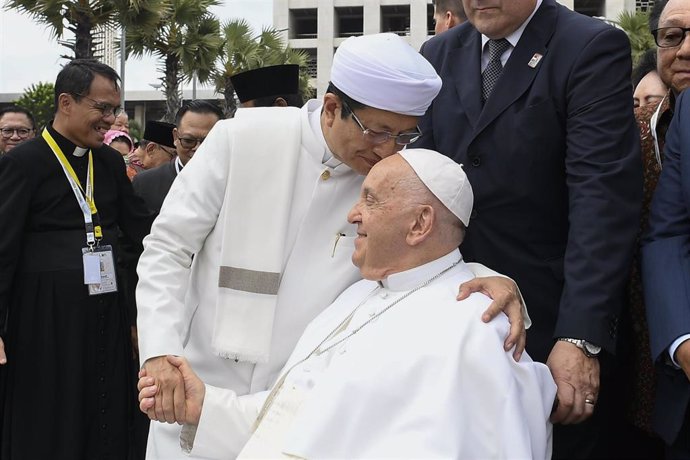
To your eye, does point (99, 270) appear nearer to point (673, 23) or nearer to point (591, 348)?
point (591, 348)

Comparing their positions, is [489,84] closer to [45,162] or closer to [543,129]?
[543,129]

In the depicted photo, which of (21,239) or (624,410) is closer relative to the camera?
(624,410)

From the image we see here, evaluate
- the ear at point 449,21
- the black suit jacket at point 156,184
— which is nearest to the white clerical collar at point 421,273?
the ear at point 449,21

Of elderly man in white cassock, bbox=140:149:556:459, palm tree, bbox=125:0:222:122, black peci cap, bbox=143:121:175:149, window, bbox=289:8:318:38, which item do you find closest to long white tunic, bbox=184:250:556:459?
elderly man in white cassock, bbox=140:149:556:459

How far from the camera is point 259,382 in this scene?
117 inches

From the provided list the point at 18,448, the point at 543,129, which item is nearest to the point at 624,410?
the point at 543,129

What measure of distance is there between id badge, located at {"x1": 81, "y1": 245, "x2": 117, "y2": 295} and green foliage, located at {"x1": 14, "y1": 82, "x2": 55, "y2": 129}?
35748 mm

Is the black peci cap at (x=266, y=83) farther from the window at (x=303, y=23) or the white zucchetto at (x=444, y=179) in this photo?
the window at (x=303, y=23)

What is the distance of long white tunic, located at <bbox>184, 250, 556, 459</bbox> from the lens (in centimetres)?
227

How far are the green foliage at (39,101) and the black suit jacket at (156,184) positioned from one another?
34.2 meters

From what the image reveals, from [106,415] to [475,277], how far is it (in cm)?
302

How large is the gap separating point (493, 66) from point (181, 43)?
68.9 ft

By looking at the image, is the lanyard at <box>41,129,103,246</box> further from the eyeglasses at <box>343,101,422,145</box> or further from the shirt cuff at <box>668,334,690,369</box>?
the shirt cuff at <box>668,334,690,369</box>

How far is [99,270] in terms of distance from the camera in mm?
4695
